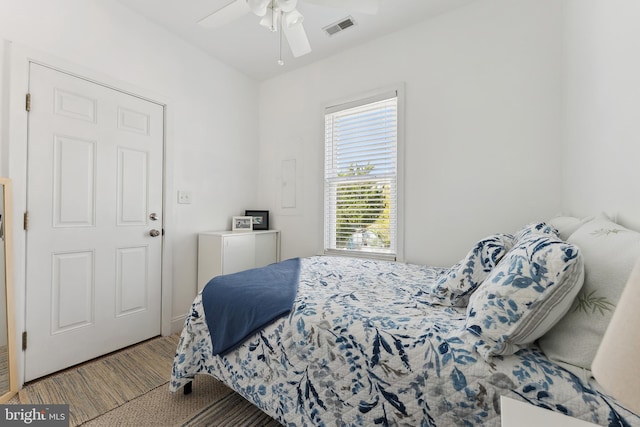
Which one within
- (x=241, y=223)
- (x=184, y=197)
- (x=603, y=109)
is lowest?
(x=241, y=223)

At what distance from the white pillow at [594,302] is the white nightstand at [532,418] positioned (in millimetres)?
278

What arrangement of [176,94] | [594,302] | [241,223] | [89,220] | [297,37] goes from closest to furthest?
[594,302] < [297,37] < [89,220] < [176,94] < [241,223]

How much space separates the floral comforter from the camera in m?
0.81

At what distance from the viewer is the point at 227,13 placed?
5.99ft

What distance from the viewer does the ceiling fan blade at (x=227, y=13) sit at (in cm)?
175

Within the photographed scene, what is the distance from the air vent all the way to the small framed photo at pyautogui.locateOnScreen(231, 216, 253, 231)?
206 cm

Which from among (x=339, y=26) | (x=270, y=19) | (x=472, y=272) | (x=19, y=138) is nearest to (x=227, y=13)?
(x=270, y=19)

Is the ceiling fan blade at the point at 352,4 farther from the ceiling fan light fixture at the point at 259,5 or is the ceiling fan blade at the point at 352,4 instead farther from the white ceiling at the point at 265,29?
the white ceiling at the point at 265,29

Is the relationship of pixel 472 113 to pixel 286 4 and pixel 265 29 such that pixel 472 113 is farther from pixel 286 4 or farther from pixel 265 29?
pixel 265 29

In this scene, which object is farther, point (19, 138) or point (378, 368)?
point (19, 138)

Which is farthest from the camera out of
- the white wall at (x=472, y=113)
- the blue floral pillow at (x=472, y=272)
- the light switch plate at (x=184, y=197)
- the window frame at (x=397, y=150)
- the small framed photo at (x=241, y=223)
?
the small framed photo at (x=241, y=223)

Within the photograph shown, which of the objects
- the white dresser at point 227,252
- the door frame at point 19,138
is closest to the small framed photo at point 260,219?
the white dresser at point 227,252

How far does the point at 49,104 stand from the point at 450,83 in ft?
9.83

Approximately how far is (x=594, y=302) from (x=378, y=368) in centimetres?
69
